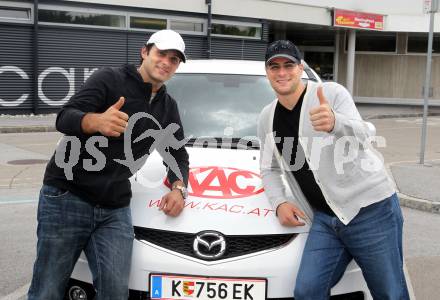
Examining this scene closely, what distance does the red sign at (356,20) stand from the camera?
2488 centimetres

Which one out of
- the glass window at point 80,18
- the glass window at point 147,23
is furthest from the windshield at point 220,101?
the glass window at point 147,23

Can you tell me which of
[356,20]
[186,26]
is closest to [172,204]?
[186,26]

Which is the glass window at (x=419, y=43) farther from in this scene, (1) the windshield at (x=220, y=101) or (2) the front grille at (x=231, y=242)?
(2) the front grille at (x=231, y=242)

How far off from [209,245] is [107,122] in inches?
32.3

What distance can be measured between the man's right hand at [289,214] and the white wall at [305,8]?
53.8 feet

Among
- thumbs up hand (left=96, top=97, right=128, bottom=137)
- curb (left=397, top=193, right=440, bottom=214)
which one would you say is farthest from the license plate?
curb (left=397, top=193, right=440, bottom=214)

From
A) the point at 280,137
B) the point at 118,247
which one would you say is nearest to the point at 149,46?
the point at 280,137

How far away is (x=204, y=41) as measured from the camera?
21469 mm

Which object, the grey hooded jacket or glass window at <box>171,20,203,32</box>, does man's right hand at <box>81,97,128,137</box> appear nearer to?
the grey hooded jacket

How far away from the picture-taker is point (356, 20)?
83.4 ft

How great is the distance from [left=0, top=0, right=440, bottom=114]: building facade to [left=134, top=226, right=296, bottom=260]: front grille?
9.88 m

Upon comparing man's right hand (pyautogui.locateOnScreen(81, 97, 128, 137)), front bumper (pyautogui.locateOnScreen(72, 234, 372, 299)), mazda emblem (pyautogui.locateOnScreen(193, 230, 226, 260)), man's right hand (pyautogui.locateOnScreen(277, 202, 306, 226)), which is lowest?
front bumper (pyautogui.locateOnScreen(72, 234, 372, 299))

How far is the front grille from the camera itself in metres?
3.01

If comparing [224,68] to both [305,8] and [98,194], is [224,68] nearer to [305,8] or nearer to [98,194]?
[98,194]
